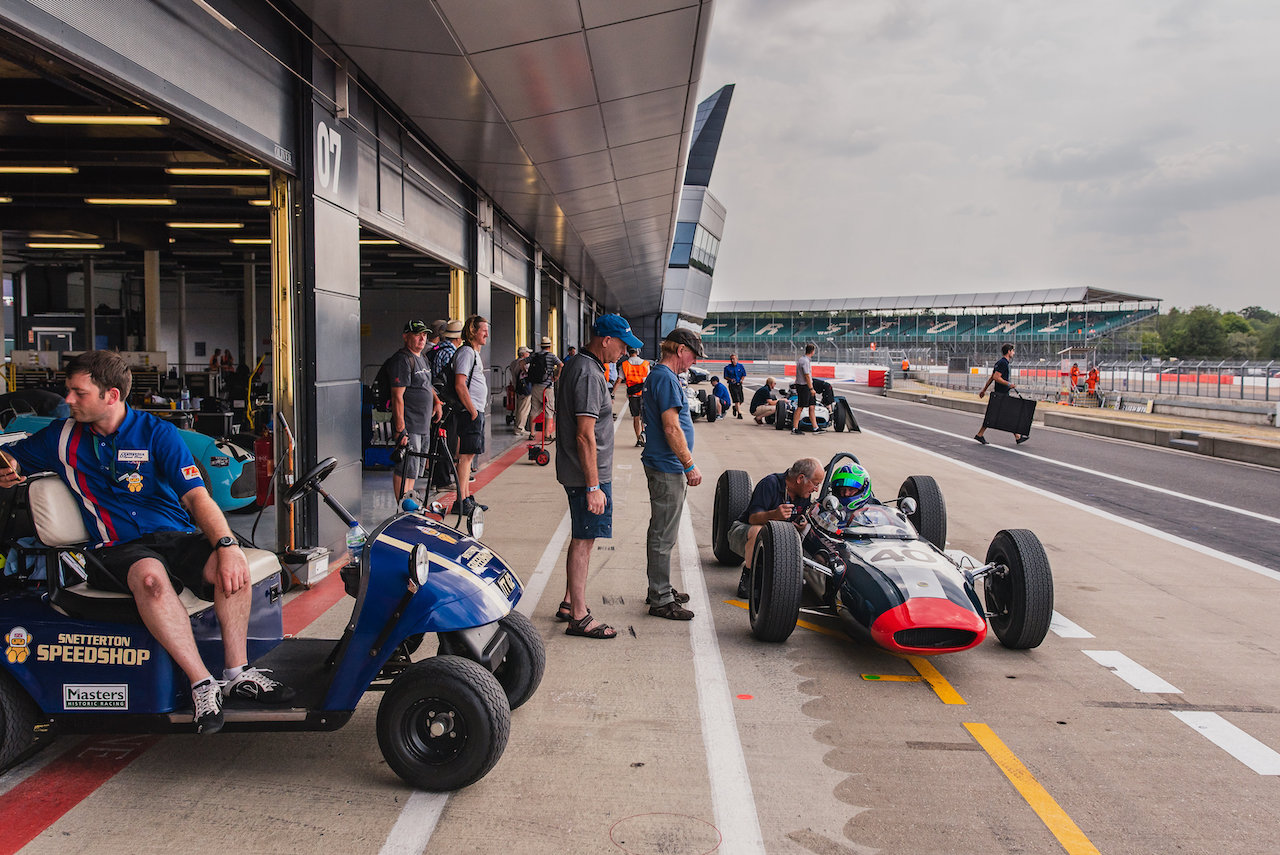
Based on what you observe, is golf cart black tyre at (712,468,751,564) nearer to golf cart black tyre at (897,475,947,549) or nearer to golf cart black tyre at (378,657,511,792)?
golf cart black tyre at (897,475,947,549)

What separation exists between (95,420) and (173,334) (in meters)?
41.5

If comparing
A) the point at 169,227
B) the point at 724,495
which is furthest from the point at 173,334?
the point at 724,495

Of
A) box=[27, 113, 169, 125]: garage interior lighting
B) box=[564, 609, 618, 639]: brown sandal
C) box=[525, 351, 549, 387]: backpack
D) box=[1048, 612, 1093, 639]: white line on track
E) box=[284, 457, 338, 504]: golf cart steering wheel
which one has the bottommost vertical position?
box=[1048, 612, 1093, 639]: white line on track

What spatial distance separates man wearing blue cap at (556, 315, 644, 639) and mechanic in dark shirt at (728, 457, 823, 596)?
1165mm

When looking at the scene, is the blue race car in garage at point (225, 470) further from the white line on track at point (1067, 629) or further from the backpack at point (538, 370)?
the white line on track at point (1067, 629)

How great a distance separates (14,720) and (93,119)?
800 cm

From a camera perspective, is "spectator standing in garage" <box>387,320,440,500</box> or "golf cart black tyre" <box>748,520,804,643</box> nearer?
"golf cart black tyre" <box>748,520,804,643</box>

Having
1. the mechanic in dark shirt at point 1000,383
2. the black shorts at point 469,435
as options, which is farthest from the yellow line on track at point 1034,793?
the mechanic in dark shirt at point 1000,383

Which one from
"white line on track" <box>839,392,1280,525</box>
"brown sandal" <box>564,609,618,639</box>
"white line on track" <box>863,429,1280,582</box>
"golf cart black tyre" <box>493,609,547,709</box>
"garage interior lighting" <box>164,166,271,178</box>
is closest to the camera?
"golf cart black tyre" <box>493,609,547,709</box>

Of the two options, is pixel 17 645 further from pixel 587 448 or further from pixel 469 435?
pixel 469 435

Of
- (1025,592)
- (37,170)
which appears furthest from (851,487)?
(37,170)

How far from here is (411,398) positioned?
8.23m

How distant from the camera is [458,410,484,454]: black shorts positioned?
29.1 ft

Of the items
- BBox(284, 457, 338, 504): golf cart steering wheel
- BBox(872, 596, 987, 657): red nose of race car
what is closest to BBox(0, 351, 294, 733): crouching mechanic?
BBox(284, 457, 338, 504): golf cart steering wheel
